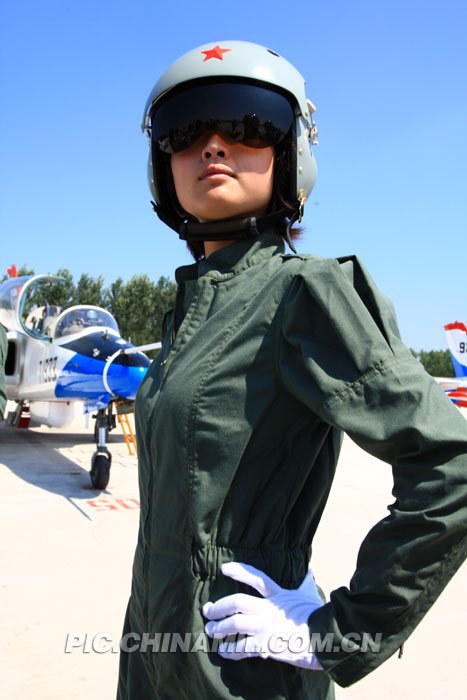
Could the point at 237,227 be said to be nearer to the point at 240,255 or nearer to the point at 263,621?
the point at 240,255

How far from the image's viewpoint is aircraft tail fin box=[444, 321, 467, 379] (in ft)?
80.8

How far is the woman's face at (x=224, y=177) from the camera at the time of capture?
4.40 feet

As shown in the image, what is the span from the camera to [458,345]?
81.5 feet

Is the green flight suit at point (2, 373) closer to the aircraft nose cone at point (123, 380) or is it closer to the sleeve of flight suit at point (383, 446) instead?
the aircraft nose cone at point (123, 380)

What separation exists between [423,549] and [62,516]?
228 inches

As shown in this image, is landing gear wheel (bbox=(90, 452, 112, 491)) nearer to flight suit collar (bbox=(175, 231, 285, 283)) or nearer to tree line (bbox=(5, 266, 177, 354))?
flight suit collar (bbox=(175, 231, 285, 283))

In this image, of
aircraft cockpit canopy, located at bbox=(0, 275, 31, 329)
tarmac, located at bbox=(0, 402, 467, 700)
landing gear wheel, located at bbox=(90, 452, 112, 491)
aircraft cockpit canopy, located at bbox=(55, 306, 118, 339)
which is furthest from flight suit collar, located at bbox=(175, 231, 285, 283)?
aircraft cockpit canopy, located at bbox=(0, 275, 31, 329)

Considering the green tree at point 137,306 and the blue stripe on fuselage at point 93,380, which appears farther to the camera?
the green tree at point 137,306

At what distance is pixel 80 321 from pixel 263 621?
9156 mm

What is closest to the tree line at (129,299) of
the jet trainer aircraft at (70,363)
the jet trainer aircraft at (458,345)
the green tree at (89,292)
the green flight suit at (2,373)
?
the green tree at (89,292)

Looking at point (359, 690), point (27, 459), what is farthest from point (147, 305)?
point (359, 690)

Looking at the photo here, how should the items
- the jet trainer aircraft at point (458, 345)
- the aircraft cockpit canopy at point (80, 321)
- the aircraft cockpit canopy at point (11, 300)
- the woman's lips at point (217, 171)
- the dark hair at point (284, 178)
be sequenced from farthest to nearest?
the jet trainer aircraft at point (458, 345) → the aircraft cockpit canopy at point (11, 300) → the aircraft cockpit canopy at point (80, 321) → the dark hair at point (284, 178) → the woman's lips at point (217, 171)

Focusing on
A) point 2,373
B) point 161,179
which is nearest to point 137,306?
point 2,373

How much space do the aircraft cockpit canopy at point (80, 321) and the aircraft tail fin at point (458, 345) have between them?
1881cm
